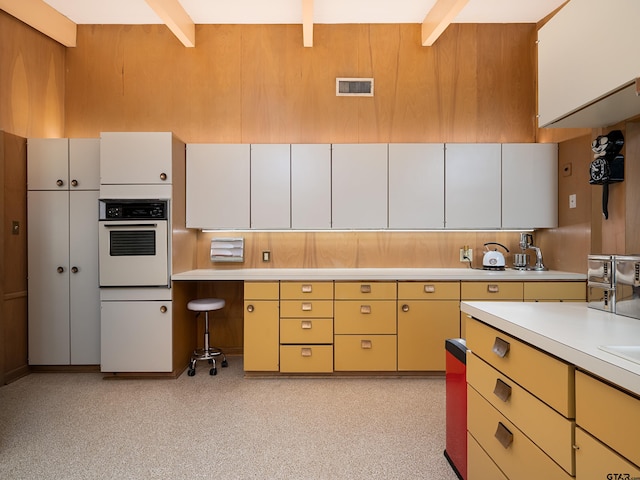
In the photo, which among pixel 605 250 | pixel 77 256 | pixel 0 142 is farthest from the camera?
pixel 77 256

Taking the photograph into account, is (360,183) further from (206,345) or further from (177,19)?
(177,19)

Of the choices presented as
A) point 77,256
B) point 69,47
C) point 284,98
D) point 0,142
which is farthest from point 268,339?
point 69,47

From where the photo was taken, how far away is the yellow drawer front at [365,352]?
11.4 feet

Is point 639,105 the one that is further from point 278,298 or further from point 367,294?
point 278,298

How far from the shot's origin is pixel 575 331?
132 cm

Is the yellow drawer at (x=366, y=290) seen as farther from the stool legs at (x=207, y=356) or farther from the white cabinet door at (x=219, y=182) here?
the stool legs at (x=207, y=356)

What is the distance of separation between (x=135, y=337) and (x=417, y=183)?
311 cm

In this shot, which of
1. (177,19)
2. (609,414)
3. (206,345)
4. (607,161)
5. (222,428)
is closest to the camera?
(609,414)

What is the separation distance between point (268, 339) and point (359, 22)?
11.4 ft

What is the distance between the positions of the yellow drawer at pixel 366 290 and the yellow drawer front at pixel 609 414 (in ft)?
7.81

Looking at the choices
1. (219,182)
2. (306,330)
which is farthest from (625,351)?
(219,182)

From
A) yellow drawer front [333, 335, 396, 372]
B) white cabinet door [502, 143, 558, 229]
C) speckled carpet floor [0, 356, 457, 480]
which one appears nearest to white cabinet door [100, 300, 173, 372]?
speckled carpet floor [0, 356, 457, 480]

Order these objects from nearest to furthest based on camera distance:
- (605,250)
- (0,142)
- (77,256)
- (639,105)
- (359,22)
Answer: (639,105)
(605,250)
(0,142)
(77,256)
(359,22)

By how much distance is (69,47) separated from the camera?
418 cm
